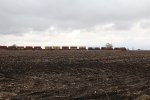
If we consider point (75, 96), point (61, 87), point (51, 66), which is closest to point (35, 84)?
point (61, 87)

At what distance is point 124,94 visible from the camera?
23.1 m

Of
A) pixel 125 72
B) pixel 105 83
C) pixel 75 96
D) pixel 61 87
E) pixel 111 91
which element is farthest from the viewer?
pixel 125 72

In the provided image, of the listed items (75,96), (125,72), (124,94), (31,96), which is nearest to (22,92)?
(31,96)

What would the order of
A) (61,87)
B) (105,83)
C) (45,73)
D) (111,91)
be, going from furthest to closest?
(45,73) < (105,83) < (61,87) < (111,91)

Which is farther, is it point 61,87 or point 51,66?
point 51,66

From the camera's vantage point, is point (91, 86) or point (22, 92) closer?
point (22, 92)

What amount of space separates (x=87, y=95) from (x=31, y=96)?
311 cm

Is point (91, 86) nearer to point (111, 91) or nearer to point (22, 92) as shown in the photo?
point (111, 91)

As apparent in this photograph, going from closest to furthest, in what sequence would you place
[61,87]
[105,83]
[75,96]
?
[75,96] → [61,87] → [105,83]

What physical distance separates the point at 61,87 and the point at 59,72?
1012 centimetres

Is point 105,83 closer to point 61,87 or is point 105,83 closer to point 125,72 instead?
point 61,87

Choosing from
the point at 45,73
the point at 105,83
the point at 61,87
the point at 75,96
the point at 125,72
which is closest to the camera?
the point at 75,96

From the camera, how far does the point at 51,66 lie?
4144cm

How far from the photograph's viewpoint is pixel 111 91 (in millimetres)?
24422
